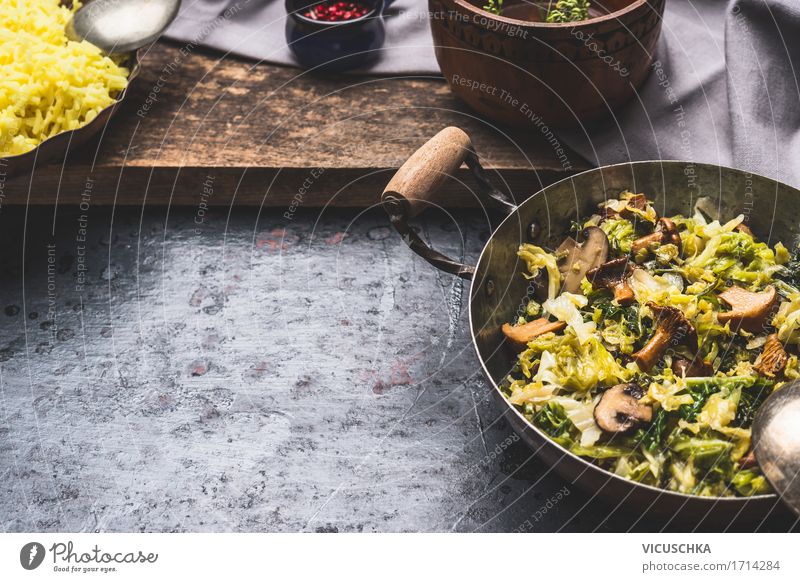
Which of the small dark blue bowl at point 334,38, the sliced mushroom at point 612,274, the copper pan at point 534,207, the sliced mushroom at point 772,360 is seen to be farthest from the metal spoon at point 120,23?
the sliced mushroom at point 772,360

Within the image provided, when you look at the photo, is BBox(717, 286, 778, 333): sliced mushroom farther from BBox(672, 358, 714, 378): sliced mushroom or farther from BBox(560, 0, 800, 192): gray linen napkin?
BBox(560, 0, 800, 192): gray linen napkin

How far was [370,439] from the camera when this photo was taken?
1.43 meters

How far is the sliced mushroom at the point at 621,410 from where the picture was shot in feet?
3.79

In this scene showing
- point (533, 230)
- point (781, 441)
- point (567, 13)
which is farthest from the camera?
point (567, 13)

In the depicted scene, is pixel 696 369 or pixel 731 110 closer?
pixel 696 369

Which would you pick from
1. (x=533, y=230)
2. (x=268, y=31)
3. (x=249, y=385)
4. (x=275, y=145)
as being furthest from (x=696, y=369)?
(x=268, y=31)

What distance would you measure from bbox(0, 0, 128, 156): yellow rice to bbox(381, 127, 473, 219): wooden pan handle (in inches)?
31.9

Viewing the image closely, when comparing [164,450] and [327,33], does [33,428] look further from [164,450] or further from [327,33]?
[327,33]

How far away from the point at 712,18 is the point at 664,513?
53.2 inches

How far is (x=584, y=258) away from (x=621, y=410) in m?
0.35

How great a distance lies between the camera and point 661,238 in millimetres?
1408

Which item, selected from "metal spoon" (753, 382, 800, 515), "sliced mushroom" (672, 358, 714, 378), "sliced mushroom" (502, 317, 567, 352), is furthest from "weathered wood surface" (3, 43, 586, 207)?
"metal spoon" (753, 382, 800, 515)

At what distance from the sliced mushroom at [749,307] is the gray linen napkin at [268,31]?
983mm

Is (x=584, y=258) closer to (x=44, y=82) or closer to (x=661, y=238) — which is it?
(x=661, y=238)
